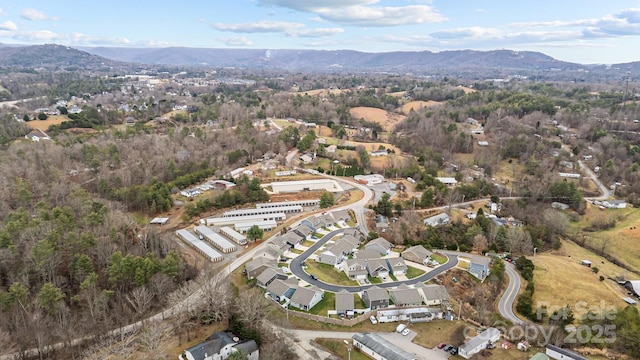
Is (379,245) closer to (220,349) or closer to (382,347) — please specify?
(382,347)

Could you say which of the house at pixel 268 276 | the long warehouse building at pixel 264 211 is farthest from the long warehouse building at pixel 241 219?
the house at pixel 268 276

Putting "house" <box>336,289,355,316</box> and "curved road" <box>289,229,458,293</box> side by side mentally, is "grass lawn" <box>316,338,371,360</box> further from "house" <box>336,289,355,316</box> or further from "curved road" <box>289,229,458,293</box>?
"curved road" <box>289,229,458,293</box>

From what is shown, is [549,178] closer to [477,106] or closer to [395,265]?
[395,265]

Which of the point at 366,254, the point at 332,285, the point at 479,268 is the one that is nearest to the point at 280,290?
the point at 332,285

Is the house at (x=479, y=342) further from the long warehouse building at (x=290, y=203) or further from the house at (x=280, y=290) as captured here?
the long warehouse building at (x=290, y=203)

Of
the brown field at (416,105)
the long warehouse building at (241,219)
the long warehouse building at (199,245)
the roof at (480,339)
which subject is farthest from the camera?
the brown field at (416,105)

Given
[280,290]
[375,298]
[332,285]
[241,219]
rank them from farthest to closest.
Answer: [241,219], [332,285], [280,290], [375,298]
